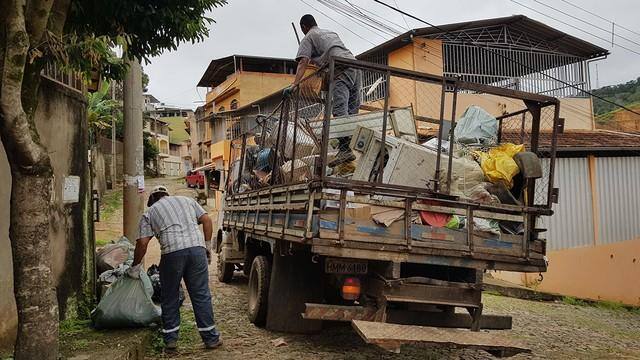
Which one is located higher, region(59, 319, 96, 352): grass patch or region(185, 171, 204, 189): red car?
region(185, 171, 204, 189): red car

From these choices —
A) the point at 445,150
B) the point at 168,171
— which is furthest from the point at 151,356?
the point at 168,171

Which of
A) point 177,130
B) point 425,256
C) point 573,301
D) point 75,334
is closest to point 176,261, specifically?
point 75,334

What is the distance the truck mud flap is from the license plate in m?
0.43

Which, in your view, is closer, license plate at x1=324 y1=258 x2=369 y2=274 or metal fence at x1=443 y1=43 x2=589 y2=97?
license plate at x1=324 y1=258 x2=369 y2=274

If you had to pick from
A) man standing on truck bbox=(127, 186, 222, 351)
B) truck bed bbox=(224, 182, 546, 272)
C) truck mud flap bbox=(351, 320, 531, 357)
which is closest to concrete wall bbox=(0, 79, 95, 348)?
man standing on truck bbox=(127, 186, 222, 351)

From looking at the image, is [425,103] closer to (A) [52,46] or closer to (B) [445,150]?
(B) [445,150]

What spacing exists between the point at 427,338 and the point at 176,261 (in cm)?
246

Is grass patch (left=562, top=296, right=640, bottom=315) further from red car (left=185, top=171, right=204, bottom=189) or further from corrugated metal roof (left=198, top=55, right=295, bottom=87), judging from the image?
red car (left=185, top=171, right=204, bottom=189)

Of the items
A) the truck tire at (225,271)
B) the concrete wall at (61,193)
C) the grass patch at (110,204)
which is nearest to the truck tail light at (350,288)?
the concrete wall at (61,193)

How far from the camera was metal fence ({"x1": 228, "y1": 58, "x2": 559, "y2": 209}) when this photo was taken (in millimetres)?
4629

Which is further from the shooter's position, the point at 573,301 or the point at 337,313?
the point at 573,301

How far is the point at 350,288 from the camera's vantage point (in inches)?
179

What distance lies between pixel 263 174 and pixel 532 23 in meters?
12.7

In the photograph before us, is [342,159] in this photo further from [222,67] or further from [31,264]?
[222,67]
